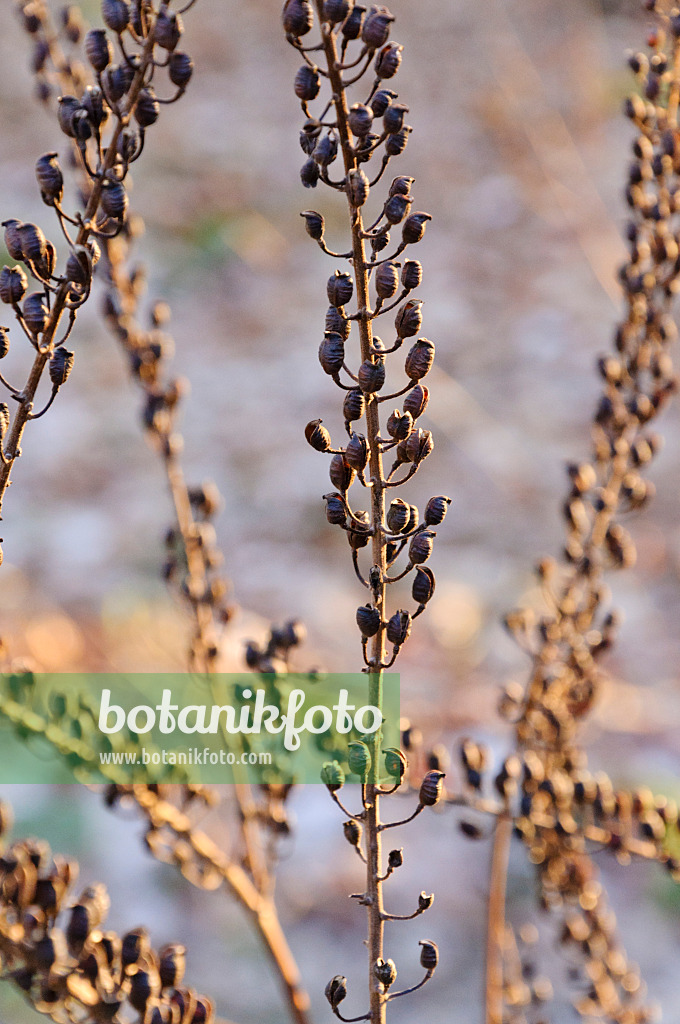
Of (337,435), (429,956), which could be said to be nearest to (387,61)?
(429,956)

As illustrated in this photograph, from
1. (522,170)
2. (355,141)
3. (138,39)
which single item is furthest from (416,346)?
(522,170)

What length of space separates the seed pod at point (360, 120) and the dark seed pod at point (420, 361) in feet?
0.37

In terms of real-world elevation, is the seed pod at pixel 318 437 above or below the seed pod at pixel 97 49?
below

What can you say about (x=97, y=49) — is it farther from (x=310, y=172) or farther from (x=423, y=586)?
(x=423, y=586)

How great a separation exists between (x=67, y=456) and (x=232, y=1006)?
1.95 m

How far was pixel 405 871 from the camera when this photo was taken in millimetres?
2016

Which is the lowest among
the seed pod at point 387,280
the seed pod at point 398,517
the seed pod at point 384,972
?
the seed pod at point 384,972

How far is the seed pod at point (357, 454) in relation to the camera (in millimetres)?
500

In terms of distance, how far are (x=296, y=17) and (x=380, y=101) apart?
0.06m

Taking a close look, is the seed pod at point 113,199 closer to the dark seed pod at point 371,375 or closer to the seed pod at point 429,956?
the dark seed pod at point 371,375

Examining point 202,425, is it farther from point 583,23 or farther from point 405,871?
point 583,23

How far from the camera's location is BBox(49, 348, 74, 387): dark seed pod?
531mm

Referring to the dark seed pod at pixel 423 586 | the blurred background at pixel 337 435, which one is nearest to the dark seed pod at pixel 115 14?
the dark seed pod at pixel 423 586

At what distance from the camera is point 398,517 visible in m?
0.54
